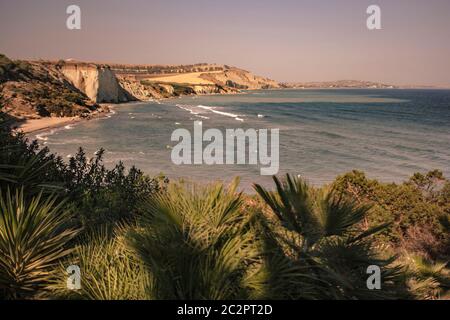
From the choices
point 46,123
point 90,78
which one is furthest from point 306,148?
point 90,78

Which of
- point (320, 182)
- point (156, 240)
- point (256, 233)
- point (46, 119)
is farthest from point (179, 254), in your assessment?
point (46, 119)

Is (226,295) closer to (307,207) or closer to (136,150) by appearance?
(307,207)

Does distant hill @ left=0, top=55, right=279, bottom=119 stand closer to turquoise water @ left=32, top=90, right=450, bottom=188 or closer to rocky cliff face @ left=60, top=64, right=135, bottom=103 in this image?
rocky cliff face @ left=60, top=64, right=135, bottom=103

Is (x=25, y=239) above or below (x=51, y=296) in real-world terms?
above

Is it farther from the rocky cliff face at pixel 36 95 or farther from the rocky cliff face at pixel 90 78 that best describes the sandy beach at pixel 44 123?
the rocky cliff face at pixel 90 78

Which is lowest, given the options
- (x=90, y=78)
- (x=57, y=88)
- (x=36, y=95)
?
(x=36, y=95)

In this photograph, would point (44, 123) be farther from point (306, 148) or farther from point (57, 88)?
point (306, 148)

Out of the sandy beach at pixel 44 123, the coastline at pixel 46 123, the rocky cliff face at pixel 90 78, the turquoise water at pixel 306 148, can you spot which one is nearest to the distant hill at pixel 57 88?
the rocky cliff face at pixel 90 78

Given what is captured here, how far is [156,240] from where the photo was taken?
11.3 feet

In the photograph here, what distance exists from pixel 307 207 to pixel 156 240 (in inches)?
64.8

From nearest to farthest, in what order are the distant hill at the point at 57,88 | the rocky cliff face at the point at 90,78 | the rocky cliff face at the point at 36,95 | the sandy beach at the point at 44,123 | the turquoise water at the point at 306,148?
the turquoise water at the point at 306,148
the sandy beach at the point at 44,123
the rocky cliff face at the point at 36,95
the distant hill at the point at 57,88
the rocky cliff face at the point at 90,78

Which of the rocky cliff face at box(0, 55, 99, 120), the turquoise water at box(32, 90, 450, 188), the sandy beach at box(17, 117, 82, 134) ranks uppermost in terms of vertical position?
the rocky cliff face at box(0, 55, 99, 120)

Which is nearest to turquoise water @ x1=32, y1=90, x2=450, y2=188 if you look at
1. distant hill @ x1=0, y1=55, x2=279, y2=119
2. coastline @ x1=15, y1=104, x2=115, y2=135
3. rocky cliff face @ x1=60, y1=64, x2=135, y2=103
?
coastline @ x1=15, y1=104, x2=115, y2=135
